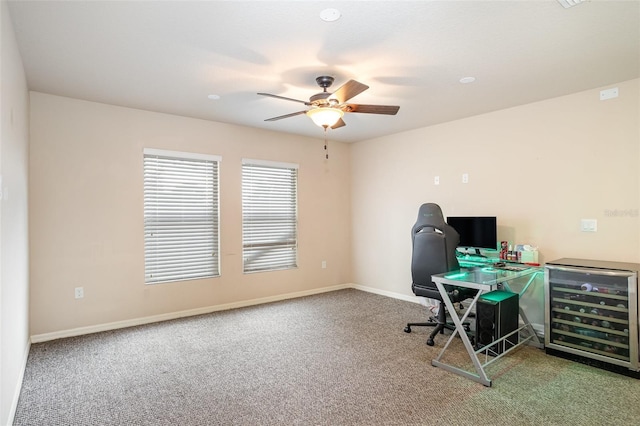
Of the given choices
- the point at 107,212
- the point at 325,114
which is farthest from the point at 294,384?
the point at 107,212

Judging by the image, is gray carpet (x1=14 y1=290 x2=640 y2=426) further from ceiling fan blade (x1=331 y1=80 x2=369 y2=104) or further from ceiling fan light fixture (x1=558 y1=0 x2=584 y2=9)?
ceiling fan light fixture (x1=558 y1=0 x2=584 y2=9)

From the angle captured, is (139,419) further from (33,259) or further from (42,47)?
(42,47)

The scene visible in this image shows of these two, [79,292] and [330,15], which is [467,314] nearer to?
[330,15]

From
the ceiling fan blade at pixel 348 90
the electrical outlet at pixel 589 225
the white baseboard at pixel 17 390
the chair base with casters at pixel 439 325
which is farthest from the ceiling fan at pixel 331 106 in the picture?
the white baseboard at pixel 17 390

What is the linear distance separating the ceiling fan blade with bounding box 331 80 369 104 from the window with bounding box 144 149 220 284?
242cm

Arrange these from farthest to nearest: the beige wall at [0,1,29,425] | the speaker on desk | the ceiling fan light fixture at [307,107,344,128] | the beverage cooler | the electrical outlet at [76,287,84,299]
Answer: the electrical outlet at [76,287,84,299] → the speaker on desk → the ceiling fan light fixture at [307,107,344,128] → the beverage cooler → the beige wall at [0,1,29,425]

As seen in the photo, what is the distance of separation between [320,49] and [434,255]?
2.16 m

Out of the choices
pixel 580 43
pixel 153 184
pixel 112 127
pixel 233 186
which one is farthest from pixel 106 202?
pixel 580 43

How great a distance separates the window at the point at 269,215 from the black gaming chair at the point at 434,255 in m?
2.37

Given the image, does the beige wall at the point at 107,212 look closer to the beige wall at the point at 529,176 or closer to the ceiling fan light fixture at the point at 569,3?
the beige wall at the point at 529,176

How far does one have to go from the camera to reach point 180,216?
177 inches

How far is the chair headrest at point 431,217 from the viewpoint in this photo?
3.45 meters

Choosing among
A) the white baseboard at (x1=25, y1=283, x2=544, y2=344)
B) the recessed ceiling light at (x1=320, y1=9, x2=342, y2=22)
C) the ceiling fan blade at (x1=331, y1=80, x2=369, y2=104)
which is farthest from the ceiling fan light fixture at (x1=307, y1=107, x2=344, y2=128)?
the white baseboard at (x1=25, y1=283, x2=544, y2=344)

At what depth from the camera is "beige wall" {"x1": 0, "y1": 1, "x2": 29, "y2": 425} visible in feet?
6.74
